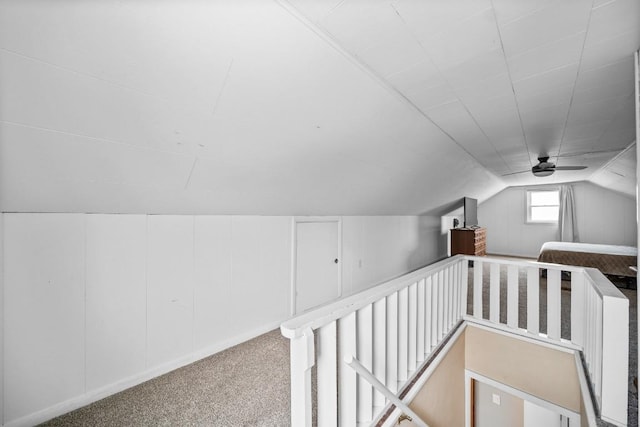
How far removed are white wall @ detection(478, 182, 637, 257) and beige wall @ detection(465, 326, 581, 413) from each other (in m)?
5.88

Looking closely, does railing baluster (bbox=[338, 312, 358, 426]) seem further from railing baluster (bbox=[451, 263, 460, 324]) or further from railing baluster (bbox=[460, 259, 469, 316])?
railing baluster (bbox=[460, 259, 469, 316])

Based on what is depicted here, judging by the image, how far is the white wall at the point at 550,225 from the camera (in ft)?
20.4

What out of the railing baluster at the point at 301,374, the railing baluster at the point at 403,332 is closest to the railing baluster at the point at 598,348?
the railing baluster at the point at 403,332

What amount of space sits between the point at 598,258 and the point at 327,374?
539 centimetres

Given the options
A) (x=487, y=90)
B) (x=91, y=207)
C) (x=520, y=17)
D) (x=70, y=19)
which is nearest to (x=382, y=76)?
(x=520, y=17)

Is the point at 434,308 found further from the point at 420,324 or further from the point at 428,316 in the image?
the point at 420,324

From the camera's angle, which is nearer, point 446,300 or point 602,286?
point 602,286

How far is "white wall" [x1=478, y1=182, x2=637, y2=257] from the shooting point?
6.21m

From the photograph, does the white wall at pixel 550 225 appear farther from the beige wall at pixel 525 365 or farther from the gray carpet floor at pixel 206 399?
the gray carpet floor at pixel 206 399

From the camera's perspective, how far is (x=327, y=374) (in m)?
1.27

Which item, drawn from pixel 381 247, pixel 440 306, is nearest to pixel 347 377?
pixel 440 306

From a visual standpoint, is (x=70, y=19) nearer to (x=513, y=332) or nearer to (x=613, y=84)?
(x=613, y=84)

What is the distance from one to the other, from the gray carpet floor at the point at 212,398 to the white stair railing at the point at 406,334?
36 centimetres

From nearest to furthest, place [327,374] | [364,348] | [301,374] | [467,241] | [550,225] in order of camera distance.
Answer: [301,374] → [327,374] → [364,348] → [467,241] → [550,225]
